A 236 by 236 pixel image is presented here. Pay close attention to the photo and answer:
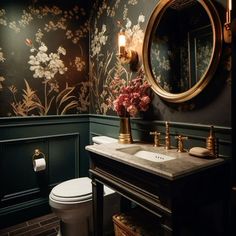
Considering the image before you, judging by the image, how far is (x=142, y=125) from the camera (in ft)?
6.18

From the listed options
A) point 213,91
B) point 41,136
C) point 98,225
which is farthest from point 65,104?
point 213,91

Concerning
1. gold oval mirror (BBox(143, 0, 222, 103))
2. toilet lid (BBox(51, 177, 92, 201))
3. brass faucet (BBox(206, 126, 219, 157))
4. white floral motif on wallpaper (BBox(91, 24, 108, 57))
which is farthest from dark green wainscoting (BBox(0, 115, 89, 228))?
brass faucet (BBox(206, 126, 219, 157))

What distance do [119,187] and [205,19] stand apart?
1.15 m

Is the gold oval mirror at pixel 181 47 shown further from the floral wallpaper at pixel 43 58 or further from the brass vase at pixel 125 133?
the floral wallpaper at pixel 43 58

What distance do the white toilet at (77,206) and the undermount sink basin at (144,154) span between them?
463mm

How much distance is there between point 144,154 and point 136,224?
1.53 ft

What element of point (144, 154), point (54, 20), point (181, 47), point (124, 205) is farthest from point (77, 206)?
point (54, 20)

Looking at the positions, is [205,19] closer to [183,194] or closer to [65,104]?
[183,194]

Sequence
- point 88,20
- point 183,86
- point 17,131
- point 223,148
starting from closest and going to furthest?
1. point 223,148
2. point 183,86
3. point 17,131
4. point 88,20

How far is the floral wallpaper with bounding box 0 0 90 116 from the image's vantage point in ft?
7.09

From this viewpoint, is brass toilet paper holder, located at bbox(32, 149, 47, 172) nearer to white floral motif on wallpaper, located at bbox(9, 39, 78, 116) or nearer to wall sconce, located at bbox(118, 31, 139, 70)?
white floral motif on wallpaper, located at bbox(9, 39, 78, 116)

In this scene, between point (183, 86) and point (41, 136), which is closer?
point (183, 86)

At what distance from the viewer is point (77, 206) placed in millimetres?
1695

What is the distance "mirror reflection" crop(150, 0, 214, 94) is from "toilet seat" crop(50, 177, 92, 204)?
102 cm
